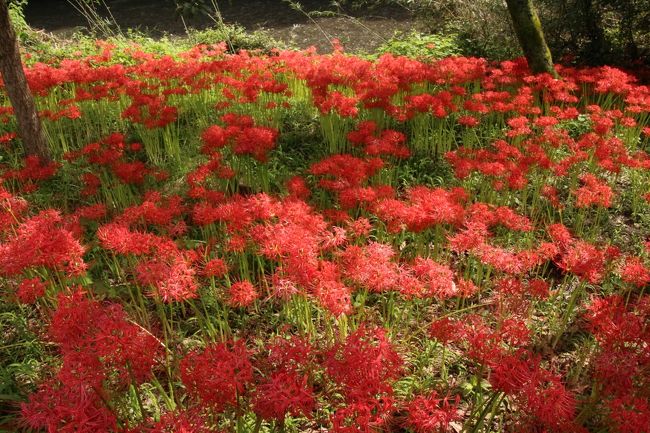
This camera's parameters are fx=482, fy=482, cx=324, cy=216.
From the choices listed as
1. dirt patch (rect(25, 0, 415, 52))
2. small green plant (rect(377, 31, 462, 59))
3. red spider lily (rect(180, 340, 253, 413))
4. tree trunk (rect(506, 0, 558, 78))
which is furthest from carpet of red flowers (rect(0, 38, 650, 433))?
dirt patch (rect(25, 0, 415, 52))

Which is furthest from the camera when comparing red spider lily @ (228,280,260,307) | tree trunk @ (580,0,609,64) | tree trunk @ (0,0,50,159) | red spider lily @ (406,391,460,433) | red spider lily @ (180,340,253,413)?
tree trunk @ (580,0,609,64)

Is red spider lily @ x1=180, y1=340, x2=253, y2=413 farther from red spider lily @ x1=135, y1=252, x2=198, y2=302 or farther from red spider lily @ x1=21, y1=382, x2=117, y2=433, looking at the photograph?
red spider lily @ x1=135, y1=252, x2=198, y2=302

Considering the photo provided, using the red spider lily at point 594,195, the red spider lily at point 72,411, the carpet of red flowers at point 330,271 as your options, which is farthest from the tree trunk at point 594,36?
the red spider lily at point 72,411

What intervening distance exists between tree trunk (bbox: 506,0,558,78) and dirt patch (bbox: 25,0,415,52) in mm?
6634

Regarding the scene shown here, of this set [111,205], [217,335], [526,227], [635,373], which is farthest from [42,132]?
[635,373]

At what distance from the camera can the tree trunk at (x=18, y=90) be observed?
4.18m

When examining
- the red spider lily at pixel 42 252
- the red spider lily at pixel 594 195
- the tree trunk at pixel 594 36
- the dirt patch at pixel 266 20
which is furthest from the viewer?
the dirt patch at pixel 266 20

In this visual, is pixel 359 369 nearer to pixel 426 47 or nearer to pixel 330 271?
pixel 330 271

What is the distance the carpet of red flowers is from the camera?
6.00 ft

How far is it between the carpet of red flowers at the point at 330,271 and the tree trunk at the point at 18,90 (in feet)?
1.16

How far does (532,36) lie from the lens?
5.85 m

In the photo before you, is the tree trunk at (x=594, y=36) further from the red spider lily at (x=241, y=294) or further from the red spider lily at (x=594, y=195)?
the red spider lily at (x=241, y=294)

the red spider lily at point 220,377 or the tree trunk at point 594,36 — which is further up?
the tree trunk at point 594,36

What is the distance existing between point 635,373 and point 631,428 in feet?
0.96
